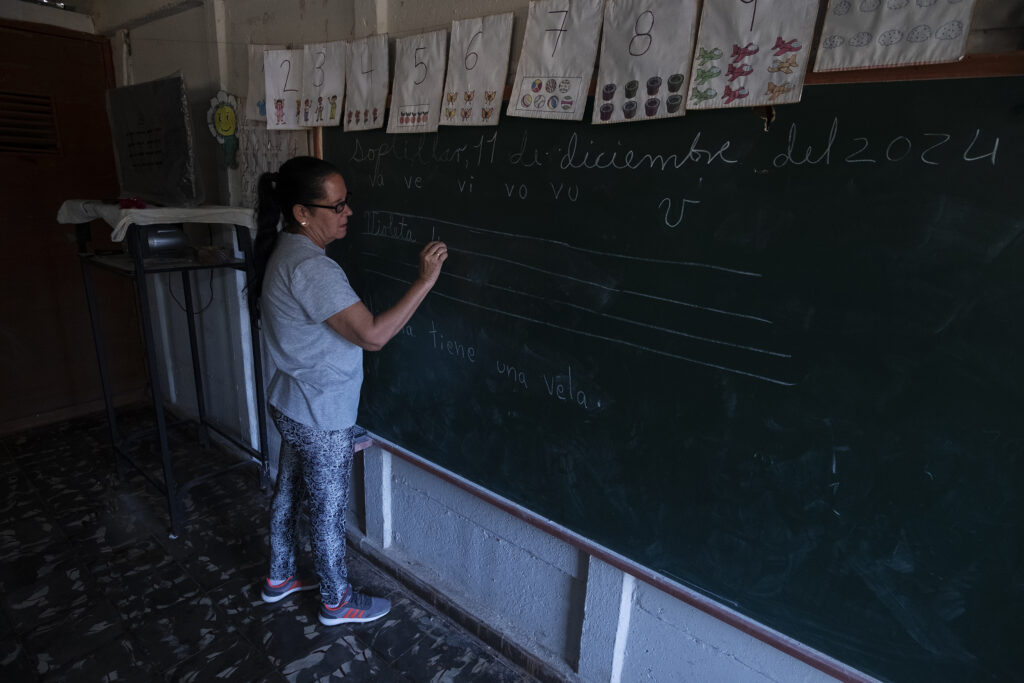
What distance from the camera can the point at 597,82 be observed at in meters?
1.38

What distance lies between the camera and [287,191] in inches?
67.2

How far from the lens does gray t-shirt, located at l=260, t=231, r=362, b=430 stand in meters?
1.63

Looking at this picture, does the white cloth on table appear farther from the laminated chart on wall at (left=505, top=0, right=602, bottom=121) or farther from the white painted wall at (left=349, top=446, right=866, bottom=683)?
the laminated chart on wall at (left=505, top=0, right=602, bottom=121)

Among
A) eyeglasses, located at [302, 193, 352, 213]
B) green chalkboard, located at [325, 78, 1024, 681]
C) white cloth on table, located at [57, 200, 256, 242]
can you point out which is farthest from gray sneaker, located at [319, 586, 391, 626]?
white cloth on table, located at [57, 200, 256, 242]

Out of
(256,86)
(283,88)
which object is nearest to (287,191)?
(283,88)

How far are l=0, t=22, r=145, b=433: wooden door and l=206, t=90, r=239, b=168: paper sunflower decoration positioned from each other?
1479 mm

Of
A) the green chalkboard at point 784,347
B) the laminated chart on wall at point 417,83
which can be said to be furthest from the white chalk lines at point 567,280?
the laminated chart on wall at point 417,83

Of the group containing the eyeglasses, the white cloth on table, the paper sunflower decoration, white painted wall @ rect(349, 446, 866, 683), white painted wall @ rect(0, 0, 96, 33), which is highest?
white painted wall @ rect(0, 0, 96, 33)

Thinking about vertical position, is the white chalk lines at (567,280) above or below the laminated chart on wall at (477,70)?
below

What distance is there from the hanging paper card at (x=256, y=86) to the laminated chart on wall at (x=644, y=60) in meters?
1.60

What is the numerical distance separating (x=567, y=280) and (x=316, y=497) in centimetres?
122

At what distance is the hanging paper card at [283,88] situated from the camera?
86.3 inches

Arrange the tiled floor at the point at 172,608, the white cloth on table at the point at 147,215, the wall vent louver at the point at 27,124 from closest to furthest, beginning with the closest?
the tiled floor at the point at 172,608 < the white cloth on table at the point at 147,215 < the wall vent louver at the point at 27,124

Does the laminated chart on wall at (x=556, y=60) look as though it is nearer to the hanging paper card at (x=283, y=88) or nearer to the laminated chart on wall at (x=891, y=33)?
the laminated chart on wall at (x=891, y=33)
